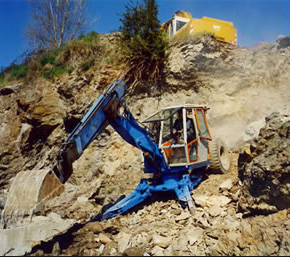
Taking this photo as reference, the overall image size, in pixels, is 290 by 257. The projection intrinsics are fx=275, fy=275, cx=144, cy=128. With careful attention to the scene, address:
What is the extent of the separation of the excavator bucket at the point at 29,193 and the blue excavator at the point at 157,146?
0.02 metres

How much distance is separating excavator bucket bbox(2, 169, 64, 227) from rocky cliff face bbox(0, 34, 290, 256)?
44cm

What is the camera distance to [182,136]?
6598mm

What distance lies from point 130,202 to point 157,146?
1468 mm

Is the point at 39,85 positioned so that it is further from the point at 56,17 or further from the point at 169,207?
the point at 169,207

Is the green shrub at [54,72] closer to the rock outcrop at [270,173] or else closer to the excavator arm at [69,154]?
the excavator arm at [69,154]

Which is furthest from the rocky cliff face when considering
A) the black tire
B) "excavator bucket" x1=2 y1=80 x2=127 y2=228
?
"excavator bucket" x1=2 y1=80 x2=127 y2=228

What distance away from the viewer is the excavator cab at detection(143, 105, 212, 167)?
6.53m

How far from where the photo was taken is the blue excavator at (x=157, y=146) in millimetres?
4953

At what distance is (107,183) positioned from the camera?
9.27m

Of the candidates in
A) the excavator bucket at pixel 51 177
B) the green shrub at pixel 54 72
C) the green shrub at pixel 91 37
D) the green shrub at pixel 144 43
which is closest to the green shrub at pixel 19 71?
the green shrub at pixel 54 72

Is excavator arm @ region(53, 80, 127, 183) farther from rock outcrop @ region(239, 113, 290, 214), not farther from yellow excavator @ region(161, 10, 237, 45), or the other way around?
yellow excavator @ region(161, 10, 237, 45)

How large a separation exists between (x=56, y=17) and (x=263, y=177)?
52.3 feet

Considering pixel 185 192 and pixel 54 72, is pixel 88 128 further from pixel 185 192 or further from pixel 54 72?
pixel 54 72

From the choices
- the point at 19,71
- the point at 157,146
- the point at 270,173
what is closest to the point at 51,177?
the point at 157,146
